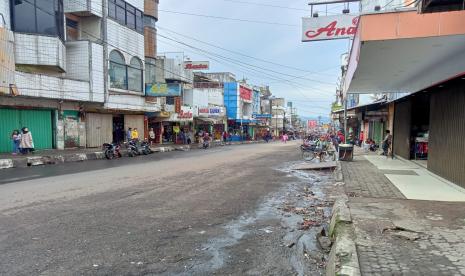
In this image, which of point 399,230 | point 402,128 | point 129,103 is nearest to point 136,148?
point 129,103

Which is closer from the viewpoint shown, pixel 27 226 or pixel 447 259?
pixel 447 259

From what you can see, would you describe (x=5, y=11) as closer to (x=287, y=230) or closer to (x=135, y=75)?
(x=135, y=75)

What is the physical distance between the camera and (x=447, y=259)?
4469 mm

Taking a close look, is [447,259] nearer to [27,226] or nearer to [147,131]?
[27,226]

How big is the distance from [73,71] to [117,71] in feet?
12.5

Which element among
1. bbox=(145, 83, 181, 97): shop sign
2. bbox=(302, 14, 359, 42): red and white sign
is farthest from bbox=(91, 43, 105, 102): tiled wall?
bbox=(302, 14, 359, 42): red and white sign

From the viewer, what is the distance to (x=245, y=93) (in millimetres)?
62594

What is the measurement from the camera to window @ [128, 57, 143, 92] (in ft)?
99.3

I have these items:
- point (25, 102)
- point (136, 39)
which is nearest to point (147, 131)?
point (136, 39)

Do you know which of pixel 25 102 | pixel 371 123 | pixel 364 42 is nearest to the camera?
pixel 364 42

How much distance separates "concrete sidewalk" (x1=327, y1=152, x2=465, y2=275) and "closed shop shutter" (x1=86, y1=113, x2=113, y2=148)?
868 inches

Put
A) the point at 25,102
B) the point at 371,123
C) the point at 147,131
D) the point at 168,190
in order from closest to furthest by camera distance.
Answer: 1. the point at 168,190
2. the point at 25,102
3. the point at 371,123
4. the point at 147,131

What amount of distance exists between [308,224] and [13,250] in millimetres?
4951

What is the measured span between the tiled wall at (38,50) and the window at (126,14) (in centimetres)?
665
